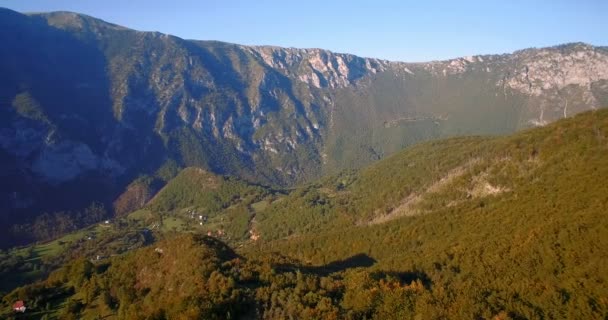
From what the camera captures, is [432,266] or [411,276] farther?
[432,266]

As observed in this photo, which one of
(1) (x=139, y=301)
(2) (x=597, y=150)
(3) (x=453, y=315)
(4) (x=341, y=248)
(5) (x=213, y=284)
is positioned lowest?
(4) (x=341, y=248)

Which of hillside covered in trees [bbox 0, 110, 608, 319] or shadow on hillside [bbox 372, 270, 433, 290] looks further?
Answer: shadow on hillside [bbox 372, 270, 433, 290]

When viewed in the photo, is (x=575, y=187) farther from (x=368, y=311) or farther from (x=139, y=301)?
(x=139, y=301)

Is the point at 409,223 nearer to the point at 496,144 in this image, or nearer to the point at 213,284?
the point at 496,144

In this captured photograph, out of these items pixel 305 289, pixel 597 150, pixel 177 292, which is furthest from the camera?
pixel 597 150

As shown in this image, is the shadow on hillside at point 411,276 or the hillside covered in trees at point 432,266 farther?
the shadow on hillside at point 411,276

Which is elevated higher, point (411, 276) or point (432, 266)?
point (411, 276)

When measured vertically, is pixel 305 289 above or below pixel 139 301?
above

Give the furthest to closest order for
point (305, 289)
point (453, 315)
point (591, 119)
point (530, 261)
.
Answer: point (591, 119), point (530, 261), point (305, 289), point (453, 315)

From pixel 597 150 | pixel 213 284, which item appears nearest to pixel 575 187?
pixel 597 150

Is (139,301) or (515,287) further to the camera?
(139,301)
